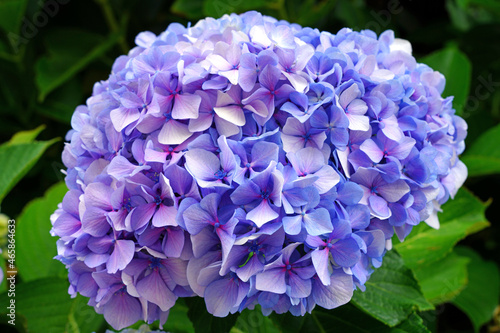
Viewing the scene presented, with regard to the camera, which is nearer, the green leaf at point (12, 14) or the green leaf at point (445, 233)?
the green leaf at point (445, 233)

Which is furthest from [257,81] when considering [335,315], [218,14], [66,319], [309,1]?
[309,1]

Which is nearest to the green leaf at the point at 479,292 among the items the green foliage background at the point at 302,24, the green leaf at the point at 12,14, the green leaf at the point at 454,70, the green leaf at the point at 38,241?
the green foliage background at the point at 302,24

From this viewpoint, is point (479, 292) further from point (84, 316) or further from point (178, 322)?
point (84, 316)

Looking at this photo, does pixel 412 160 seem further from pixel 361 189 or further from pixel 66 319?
pixel 66 319

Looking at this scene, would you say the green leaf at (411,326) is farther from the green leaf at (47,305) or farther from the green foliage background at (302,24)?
the green leaf at (47,305)

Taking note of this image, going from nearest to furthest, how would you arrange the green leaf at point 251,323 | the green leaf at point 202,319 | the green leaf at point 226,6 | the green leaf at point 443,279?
the green leaf at point 202,319 < the green leaf at point 251,323 < the green leaf at point 443,279 < the green leaf at point 226,6

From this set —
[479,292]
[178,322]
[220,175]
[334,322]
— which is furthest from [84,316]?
[479,292]
